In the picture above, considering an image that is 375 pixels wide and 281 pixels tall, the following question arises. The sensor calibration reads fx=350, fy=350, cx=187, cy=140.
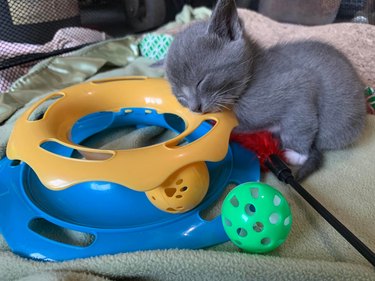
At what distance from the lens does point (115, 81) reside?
1152mm

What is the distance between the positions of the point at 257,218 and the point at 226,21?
54 cm

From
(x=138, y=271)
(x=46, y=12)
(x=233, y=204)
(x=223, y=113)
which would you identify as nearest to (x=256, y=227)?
(x=233, y=204)

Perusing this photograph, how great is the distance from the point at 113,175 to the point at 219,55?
0.45 metres

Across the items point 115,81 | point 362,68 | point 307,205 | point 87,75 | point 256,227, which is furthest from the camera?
point 87,75

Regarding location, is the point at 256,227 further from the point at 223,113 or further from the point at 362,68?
the point at 362,68

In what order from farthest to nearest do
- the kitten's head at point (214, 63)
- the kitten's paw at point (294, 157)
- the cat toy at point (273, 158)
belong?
the kitten's paw at point (294, 157)
the kitten's head at point (214, 63)
the cat toy at point (273, 158)

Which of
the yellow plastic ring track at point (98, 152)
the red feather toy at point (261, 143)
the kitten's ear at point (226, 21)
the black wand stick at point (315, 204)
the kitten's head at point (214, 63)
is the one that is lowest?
the red feather toy at point (261, 143)

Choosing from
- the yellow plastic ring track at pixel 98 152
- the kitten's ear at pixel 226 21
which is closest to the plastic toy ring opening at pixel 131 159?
the yellow plastic ring track at pixel 98 152

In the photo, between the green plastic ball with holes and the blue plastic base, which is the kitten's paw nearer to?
the blue plastic base

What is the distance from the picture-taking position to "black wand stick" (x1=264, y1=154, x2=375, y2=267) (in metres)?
0.67

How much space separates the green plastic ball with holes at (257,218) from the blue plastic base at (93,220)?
9 centimetres

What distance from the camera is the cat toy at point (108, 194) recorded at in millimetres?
712

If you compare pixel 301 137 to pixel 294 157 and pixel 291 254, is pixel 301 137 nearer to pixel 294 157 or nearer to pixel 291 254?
pixel 294 157

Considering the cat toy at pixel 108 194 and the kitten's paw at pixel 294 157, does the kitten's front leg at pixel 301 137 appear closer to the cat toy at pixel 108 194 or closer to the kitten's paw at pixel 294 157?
the kitten's paw at pixel 294 157
